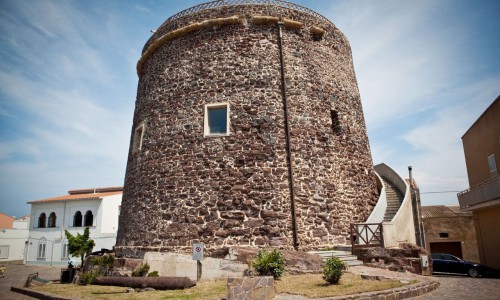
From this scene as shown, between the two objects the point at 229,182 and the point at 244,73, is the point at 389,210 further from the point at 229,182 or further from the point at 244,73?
the point at 244,73

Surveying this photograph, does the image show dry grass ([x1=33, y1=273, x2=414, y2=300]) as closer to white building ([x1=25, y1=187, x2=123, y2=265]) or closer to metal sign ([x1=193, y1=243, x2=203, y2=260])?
metal sign ([x1=193, y1=243, x2=203, y2=260])

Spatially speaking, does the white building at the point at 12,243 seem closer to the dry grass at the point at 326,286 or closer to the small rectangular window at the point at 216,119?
the small rectangular window at the point at 216,119

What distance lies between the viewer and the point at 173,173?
470 inches

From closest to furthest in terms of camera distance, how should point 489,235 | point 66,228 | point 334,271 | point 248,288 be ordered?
point 248,288
point 334,271
point 489,235
point 66,228

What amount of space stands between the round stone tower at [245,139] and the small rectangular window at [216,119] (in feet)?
0.12

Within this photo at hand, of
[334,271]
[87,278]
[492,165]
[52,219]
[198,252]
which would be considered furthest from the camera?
[52,219]

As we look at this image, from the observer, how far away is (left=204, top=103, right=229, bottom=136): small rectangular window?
39.3 feet

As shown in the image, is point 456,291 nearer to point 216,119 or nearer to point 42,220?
point 216,119

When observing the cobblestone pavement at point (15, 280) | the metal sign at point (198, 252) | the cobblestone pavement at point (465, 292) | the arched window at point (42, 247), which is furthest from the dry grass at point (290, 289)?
the arched window at point (42, 247)

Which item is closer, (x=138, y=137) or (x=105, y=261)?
(x=105, y=261)

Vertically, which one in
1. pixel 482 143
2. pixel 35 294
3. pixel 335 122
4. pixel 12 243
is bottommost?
pixel 35 294

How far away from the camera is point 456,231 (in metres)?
22.1

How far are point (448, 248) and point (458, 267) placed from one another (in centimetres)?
1096

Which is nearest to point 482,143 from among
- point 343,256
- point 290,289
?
point 343,256
